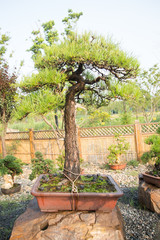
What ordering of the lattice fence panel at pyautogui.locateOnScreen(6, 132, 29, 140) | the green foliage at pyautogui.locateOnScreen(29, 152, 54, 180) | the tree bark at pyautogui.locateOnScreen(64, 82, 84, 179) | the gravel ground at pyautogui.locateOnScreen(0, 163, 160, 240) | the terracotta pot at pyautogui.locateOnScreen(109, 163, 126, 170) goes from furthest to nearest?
the lattice fence panel at pyautogui.locateOnScreen(6, 132, 29, 140)
the terracotta pot at pyautogui.locateOnScreen(109, 163, 126, 170)
the green foliage at pyautogui.locateOnScreen(29, 152, 54, 180)
the gravel ground at pyautogui.locateOnScreen(0, 163, 160, 240)
the tree bark at pyautogui.locateOnScreen(64, 82, 84, 179)

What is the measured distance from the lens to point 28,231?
1.52 metres

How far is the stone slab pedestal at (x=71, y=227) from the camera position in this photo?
A: 56.6 inches

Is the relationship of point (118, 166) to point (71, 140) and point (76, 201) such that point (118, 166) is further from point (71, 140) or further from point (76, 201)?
point (76, 201)

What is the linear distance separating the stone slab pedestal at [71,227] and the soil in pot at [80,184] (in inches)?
7.5

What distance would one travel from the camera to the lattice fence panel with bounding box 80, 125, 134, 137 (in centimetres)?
570

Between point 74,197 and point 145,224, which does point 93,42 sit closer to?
point 74,197

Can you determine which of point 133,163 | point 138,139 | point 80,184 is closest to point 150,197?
point 80,184

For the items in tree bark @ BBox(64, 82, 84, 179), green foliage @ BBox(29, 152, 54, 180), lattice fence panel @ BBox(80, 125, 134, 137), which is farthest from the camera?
lattice fence panel @ BBox(80, 125, 134, 137)

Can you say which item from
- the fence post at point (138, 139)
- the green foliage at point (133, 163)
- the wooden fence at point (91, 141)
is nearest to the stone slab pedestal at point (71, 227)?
the wooden fence at point (91, 141)

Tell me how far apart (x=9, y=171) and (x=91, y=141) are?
283 centimetres

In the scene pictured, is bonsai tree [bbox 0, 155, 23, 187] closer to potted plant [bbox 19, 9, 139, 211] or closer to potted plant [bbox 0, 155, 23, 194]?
potted plant [bbox 0, 155, 23, 194]

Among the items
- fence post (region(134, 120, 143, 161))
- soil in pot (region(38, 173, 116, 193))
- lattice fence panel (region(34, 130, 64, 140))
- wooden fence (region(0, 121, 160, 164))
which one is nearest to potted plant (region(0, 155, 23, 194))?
wooden fence (region(0, 121, 160, 164))

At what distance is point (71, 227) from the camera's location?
1.48 meters

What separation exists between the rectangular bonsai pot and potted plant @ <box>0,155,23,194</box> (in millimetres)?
2367
